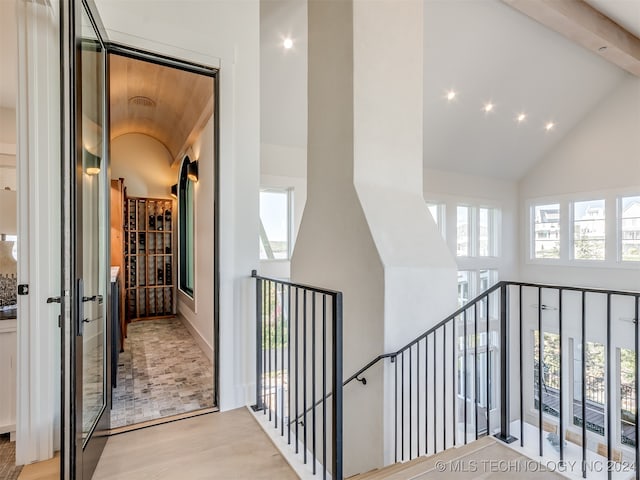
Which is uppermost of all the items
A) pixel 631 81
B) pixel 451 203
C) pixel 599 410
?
pixel 631 81

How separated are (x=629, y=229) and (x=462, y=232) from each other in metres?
2.82

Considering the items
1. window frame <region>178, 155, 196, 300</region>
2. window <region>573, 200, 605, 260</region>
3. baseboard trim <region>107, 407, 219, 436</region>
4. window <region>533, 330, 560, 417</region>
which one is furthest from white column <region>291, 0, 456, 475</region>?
window <region>533, 330, 560, 417</region>

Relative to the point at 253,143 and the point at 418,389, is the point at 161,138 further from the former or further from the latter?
the point at 418,389

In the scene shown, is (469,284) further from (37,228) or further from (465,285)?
(37,228)

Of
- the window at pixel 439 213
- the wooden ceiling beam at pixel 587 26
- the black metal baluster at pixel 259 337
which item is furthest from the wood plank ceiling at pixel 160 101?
the window at pixel 439 213

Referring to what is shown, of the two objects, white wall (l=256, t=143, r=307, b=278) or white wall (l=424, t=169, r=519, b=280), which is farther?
white wall (l=424, t=169, r=519, b=280)

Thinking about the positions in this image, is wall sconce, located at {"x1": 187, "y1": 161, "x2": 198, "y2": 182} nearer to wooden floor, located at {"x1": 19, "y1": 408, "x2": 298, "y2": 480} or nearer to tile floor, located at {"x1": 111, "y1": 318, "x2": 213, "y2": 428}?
tile floor, located at {"x1": 111, "y1": 318, "x2": 213, "y2": 428}

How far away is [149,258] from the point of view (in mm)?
6309

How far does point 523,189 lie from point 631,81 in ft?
8.72

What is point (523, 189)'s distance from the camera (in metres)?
8.22

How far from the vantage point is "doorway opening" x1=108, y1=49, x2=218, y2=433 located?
2.91 metres

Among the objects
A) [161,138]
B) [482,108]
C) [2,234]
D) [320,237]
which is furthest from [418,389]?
[161,138]

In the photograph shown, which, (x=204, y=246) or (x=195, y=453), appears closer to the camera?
(x=195, y=453)

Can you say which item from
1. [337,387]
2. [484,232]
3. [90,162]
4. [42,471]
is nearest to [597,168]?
[484,232]
